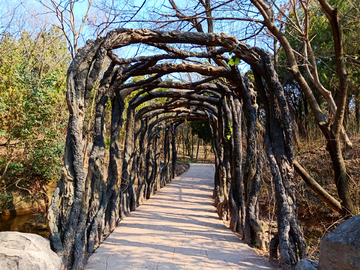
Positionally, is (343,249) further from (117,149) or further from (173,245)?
(117,149)

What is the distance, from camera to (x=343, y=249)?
7.03ft

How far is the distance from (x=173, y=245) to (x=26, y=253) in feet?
7.45

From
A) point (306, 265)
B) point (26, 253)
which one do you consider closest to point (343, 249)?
point (306, 265)

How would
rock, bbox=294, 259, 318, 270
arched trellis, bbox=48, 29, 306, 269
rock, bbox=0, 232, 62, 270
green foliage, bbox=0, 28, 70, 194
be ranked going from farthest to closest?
green foliage, bbox=0, 28, 70, 194 → arched trellis, bbox=48, 29, 306, 269 → rock, bbox=294, 259, 318, 270 → rock, bbox=0, 232, 62, 270

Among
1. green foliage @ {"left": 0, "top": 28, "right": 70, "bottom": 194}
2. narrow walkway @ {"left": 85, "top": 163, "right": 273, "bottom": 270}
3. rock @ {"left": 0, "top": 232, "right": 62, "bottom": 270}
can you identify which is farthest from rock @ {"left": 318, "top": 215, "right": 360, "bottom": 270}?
green foliage @ {"left": 0, "top": 28, "right": 70, "bottom": 194}

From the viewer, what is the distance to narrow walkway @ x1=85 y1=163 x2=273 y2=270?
→ 135 inches

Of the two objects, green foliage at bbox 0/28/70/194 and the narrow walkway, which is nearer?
the narrow walkway

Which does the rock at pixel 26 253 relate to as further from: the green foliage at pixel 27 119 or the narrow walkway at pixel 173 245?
the green foliage at pixel 27 119

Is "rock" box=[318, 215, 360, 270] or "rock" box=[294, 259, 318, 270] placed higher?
"rock" box=[318, 215, 360, 270]

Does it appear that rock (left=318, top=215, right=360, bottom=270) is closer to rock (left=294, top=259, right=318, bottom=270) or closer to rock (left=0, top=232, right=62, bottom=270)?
rock (left=294, top=259, right=318, bottom=270)

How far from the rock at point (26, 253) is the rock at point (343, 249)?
102 inches

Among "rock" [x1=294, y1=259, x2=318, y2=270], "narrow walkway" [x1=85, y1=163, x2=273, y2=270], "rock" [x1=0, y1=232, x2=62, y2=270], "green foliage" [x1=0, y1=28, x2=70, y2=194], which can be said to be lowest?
"narrow walkway" [x1=85, y1=163, x2=273, y2=270]

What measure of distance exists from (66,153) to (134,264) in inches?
64.7

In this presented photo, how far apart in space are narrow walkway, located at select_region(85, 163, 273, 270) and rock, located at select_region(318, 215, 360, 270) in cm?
120
